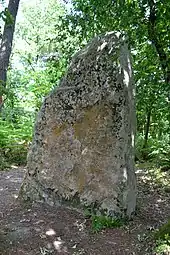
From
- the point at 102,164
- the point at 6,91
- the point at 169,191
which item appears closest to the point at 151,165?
the point at 169,191

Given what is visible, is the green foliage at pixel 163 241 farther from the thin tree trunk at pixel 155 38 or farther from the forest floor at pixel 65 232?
the thin tree trunk at pixel 155 38

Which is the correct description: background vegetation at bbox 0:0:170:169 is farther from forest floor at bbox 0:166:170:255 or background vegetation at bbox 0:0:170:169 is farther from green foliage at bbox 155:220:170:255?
green foliage at bbox 155:220:170:255

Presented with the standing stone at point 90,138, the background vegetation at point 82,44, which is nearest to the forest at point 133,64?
the background vegetation at point 82,44

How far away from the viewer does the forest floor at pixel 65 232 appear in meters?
4.58

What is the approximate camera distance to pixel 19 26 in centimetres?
2622

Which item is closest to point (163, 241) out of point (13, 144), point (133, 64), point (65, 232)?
point (65, 232)

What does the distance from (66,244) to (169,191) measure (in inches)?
145

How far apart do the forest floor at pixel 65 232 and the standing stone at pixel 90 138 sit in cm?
29

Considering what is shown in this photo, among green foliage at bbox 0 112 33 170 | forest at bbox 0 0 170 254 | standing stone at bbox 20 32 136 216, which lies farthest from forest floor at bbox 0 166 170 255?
green foliage at bbox 0 112 33 170

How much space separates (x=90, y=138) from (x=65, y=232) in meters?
1.53

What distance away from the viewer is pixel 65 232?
4980 mm

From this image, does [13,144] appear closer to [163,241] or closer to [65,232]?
[65,232]

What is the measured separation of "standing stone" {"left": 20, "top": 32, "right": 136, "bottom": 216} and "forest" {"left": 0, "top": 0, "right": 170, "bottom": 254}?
0.52m

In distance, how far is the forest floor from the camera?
4.58 meters
